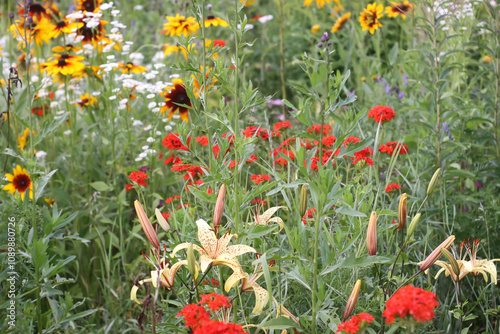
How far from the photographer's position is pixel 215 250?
4.71 ft

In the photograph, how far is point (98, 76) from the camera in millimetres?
2889

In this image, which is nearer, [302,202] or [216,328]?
[216,328]

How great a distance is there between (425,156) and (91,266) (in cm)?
187

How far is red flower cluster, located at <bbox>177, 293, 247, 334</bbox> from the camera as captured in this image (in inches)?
42.6

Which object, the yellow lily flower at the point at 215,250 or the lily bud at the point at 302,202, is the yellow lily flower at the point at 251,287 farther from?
the lily bud at the point at 302,202

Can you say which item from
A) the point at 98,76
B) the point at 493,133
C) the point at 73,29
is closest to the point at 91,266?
the point at 98,76

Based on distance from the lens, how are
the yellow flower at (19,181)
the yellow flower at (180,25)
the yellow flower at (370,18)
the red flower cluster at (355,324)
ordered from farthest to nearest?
the yellow flower at (370,18) → the yellow flower at (180,25) → the yellow flower at (19,181) → the red flower cluster at (355,324)

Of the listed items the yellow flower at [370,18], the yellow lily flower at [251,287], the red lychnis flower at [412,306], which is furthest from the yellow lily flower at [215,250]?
the yellow flower at [370,18]

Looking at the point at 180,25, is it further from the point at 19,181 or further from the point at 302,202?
the point at 302,202

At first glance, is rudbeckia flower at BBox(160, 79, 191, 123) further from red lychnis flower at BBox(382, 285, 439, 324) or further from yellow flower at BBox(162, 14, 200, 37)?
red lychnis flower at BBox(382, 285, 439, 324)

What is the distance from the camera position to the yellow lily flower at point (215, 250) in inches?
54.1

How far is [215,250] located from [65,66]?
1.81 meters

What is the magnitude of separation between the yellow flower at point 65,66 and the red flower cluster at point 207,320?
1.91 m

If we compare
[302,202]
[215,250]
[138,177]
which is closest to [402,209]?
[302,202]
